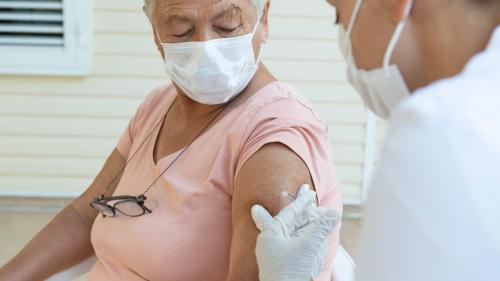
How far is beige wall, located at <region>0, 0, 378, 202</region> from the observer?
4305 millimetres

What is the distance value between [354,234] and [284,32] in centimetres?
125

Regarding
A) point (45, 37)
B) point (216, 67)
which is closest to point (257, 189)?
point (216, 67)

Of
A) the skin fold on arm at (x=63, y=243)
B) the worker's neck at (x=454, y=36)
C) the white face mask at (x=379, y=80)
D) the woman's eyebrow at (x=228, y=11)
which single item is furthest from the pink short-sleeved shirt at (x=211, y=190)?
the worker's neck at (x=454, y=36)

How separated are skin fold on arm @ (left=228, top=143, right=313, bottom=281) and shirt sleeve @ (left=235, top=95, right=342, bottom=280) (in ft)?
0.08

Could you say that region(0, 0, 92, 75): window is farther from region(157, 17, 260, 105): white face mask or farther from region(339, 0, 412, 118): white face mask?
region(339, 0, 412, 118): white face mask

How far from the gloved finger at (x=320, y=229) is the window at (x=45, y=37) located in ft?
9.77

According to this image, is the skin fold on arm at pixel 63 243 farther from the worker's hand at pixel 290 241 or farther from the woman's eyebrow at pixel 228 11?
the worker's hand at pixel 290 241

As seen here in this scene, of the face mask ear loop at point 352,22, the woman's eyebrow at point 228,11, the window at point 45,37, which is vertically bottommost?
the window at point 45,37

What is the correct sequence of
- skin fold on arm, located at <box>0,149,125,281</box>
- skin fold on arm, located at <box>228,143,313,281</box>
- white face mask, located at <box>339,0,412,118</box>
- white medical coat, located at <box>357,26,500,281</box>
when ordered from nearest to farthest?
1. white medical coat, located at <box>357,26,500,281</box>
2. white face mask, located at <box>339,0,412,118</box>
3. skin fold on arm, located at <box>228,143,313,281</box>
4. skin fold on arm, located at <box>0,149,125,281</box>

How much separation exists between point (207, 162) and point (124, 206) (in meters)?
0.29

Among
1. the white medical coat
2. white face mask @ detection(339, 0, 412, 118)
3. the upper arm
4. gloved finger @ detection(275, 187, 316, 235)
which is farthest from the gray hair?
the white medical coat

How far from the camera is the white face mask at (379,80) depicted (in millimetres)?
1186

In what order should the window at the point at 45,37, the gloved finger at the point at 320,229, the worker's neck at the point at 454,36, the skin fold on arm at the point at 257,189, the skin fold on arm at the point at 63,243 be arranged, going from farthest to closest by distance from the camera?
the window at the point at 45,37 → the skin fold on arm at the point at 63,243 → the skin fold on arm at the point at 257,189 → the gloved finger at the point at 320,229 → the worker's neck at the point at 454,36

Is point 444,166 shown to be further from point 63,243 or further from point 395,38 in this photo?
point 63,243
